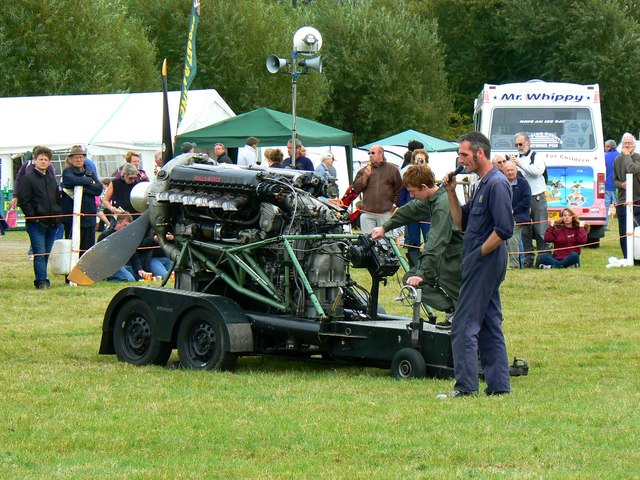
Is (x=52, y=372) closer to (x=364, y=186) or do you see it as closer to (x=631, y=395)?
(x=631, y=395)

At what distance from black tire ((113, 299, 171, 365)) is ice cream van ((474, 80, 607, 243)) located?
1417 centimetres

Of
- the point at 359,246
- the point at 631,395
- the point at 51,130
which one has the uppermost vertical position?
the point at 51,130

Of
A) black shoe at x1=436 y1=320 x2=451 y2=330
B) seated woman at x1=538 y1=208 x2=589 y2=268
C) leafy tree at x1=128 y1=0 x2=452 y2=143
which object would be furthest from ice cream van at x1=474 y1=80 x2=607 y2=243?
leafy tree at x1=128 y1=0 x2=452 y2=143

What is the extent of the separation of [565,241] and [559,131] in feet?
18.1

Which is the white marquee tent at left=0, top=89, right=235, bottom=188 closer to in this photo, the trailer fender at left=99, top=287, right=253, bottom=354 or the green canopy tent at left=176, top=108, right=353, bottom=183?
the green canopy tent at left=176, top=108, right=353, bottom=183

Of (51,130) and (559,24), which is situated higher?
(559,24)

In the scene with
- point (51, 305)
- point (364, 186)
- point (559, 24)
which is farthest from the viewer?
point (559, 24)

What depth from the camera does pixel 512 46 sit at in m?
59.2

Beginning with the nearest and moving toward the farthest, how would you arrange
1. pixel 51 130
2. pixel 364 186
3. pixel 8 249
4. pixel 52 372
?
1. pixel 52 372
2. pixel 364 186
3. pixel 8 249
4. pixel 51 130

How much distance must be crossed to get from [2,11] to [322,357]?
117 ft

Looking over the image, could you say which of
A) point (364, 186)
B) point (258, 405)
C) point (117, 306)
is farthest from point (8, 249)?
point (258, 405)

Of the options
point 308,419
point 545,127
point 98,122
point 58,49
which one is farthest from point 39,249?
point 58,49

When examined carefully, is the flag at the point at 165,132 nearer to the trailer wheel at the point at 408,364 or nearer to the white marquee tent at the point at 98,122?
the trailer wheel at the point at 408,364

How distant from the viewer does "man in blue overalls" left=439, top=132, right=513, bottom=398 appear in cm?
886
